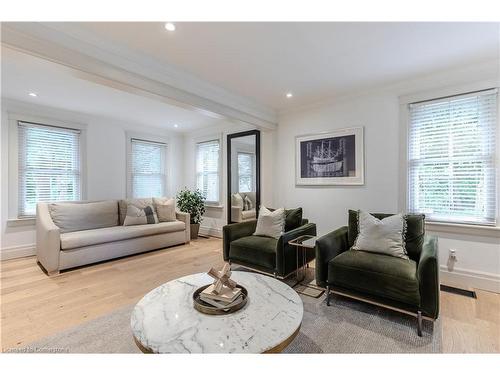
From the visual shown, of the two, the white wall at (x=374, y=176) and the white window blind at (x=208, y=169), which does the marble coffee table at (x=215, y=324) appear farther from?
the white window blind at (x=208, y=169)

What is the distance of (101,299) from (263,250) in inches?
68.2

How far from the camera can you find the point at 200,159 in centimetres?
569

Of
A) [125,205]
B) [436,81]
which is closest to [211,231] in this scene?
[125,205]

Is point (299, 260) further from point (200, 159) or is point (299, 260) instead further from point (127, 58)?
point (200, 159)

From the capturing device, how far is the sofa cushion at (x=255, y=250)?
2756 mm

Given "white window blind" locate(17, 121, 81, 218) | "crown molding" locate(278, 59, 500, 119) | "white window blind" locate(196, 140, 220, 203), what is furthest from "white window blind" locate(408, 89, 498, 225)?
"white window blind" locate(17, 121, 81, 218)

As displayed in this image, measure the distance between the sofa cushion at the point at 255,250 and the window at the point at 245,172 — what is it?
5.44ft

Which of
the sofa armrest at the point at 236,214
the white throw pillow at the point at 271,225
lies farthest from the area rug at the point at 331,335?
the sofa armrest at the point at 236,214

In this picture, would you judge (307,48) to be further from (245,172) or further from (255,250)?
(245,172)

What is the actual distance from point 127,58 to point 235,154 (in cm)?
275

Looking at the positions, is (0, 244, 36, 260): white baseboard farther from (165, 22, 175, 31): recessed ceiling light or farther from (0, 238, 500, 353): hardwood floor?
(165, 22, 175, 31): recessed ceiling light

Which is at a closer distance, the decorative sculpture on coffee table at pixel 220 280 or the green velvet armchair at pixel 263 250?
the decorative sculpture on coffee table at pixel 220 280

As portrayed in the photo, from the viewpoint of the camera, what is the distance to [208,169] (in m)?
5.52

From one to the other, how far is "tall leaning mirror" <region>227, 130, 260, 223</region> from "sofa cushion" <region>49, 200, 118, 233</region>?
211 cm
